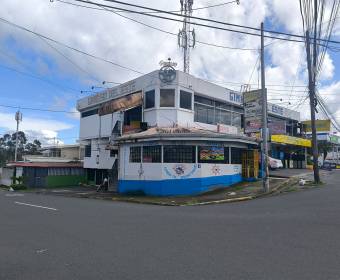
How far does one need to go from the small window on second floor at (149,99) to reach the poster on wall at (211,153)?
18.7 feet

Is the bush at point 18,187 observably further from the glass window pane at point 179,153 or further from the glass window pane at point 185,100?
the glass window pane at point 179,153

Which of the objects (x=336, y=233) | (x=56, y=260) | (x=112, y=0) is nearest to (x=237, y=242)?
(x=336, y=233)

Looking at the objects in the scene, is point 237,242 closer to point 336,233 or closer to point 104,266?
point 336,233

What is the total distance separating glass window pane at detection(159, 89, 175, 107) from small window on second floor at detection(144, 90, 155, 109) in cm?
79

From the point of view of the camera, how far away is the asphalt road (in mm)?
6156

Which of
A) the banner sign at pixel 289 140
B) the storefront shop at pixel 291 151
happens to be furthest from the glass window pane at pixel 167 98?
the storefront shop at pixel 291 151

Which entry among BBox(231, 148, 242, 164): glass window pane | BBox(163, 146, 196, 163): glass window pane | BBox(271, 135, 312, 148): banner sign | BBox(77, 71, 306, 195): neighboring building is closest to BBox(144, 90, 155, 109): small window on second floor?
BBox(77, 71, 306, 195): neighboring building

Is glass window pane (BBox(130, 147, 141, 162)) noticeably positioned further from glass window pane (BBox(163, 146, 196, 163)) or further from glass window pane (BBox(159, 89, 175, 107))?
glass window pane (BBox(159, 89, 175, 107))

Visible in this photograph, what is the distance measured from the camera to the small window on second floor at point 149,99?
27.1 meters

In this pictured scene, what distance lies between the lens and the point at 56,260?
6.99 m

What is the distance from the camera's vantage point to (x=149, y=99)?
27.5m

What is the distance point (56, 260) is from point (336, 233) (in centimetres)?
634

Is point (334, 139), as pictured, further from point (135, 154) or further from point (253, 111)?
point (135, 154)

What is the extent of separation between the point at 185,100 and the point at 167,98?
138cm
